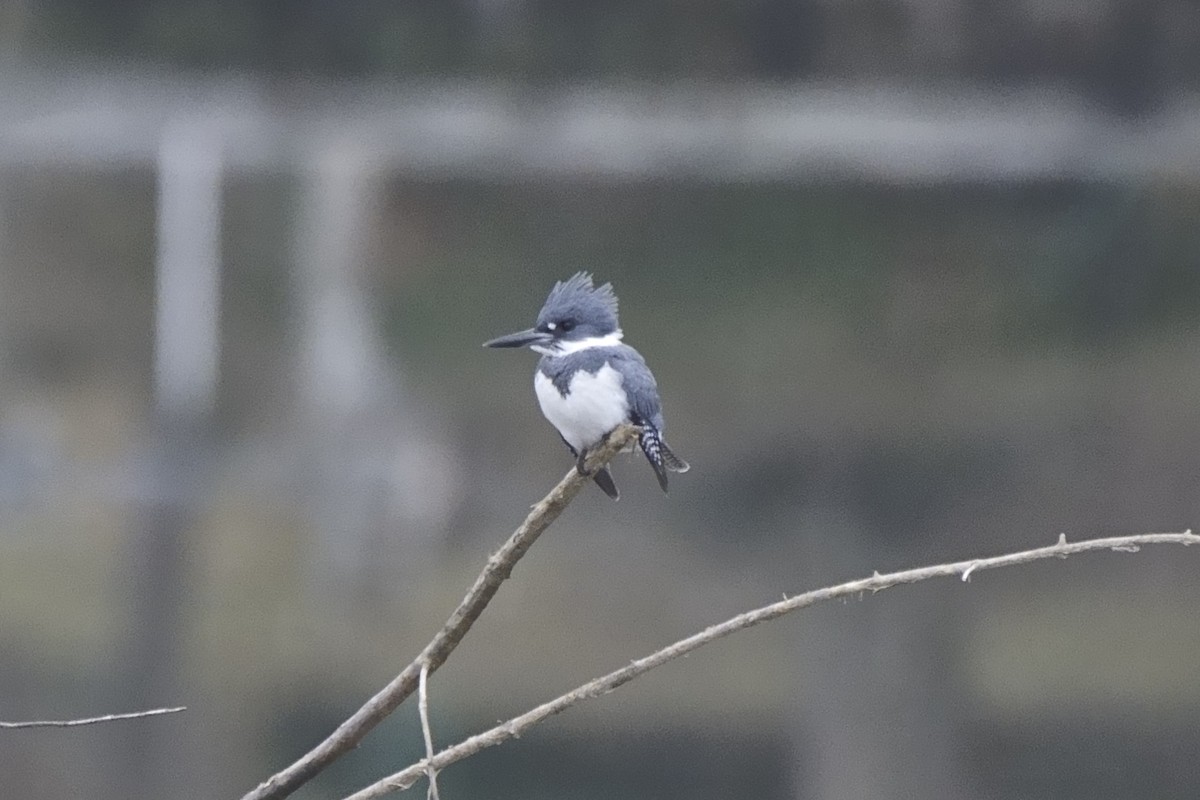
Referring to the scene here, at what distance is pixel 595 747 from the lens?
10.5 feet

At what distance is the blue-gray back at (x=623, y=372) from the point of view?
1.20 meters

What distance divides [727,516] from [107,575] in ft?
3.83

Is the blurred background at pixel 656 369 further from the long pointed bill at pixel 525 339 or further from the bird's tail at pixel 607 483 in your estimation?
the bird's tail at pixel 607 483

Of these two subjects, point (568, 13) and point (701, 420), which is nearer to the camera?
point (701, 420)

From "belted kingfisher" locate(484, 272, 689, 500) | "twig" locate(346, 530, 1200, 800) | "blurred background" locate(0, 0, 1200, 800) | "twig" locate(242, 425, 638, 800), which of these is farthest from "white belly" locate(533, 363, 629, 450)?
"blurred background" locate(0, 0, 1200, 800)

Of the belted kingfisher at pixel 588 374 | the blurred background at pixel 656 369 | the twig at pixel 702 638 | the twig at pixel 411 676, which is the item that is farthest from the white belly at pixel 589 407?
the blurred background at pixel 656 369

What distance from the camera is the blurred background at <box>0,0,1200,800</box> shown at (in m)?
3.06

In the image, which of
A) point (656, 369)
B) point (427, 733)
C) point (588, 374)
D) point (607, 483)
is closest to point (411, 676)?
point (427, 733)

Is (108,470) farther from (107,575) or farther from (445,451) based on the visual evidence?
(445,451)

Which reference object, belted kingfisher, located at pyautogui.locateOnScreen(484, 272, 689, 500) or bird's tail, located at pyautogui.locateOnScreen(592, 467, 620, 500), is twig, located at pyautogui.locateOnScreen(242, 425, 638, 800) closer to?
bird's tail, located at pyautogui.locateOnScreen(592, 467, 620, 500)

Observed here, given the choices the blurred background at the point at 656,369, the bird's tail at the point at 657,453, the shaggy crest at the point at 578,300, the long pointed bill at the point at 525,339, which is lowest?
the bird's tail at the point at 657,453

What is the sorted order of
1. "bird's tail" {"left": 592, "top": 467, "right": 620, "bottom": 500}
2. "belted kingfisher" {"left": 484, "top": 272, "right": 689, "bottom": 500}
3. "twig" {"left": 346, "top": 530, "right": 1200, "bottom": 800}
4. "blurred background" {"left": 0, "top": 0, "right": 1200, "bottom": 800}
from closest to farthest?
"twig" {"left": 346, "top": 530, "right": 1200, "bottom": 800}, "bird's tail" {"left": 592, "top": 467, "right": 620, "bottom": 500}, "belted kingfisher" {"left": 484, "top": 272, "right": 689, "bottom": 500}, "blurred background" {"left": 0, "top": 0, "right": 1200, "bottom": 800}

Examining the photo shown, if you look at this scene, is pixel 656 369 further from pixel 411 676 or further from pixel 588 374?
pixel 411 676

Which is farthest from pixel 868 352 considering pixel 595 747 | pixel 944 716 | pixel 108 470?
pixel 108 470
